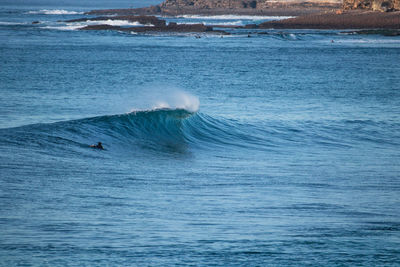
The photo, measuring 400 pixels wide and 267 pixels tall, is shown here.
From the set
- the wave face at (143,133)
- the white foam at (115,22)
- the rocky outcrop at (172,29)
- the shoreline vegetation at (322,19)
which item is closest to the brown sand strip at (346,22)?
the shoreline vegetation at (322,19)

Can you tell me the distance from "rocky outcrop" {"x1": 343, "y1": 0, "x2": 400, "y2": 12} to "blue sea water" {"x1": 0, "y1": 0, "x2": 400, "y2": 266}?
7011 centimetres

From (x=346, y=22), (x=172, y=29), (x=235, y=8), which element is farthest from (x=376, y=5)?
(x=235, y=8)

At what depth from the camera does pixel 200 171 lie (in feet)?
51.5

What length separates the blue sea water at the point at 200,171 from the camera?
9.62 m

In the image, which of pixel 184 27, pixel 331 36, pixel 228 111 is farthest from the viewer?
pixel 184 27

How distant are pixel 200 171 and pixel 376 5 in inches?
4001

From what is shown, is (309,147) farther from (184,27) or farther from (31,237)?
(184,27)

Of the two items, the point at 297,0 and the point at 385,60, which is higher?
the point at 297,0

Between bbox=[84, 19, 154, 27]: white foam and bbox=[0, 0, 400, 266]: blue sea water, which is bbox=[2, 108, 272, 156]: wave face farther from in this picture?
bbox=[84, 19, 154, 27]: white foam

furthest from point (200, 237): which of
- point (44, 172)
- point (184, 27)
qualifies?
point (184, 27)

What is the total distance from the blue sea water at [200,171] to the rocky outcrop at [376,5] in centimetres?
7011

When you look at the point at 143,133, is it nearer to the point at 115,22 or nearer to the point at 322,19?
the point at 322,19

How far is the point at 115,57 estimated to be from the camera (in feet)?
183

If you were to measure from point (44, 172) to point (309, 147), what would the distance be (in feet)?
Answer: 31.6
